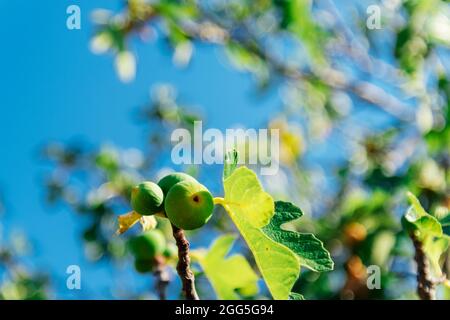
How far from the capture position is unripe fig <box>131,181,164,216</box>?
4.86 feet

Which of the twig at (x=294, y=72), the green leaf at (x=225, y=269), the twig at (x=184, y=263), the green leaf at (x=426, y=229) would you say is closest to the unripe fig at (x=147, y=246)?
the green leaf at (x=225, y=269)

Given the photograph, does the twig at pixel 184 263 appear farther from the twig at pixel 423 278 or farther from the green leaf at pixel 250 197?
the twig at pixel 423 278

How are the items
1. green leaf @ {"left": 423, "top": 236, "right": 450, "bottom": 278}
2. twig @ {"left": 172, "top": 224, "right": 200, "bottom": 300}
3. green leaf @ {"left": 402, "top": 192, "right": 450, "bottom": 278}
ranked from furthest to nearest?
green leaf @ {"left": 423, "top": 236, "right": 450, "bottom": 278}
green leaf @ {"left": 402, "top": 192, "right": 450, "bottom": 278}
twig @ {"left": 172, "top": 224, "right": 200, "bottom": 300}

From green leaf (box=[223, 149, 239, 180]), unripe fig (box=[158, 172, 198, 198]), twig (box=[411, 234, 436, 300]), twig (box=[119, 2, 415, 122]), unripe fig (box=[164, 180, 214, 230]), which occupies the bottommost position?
twig (box=[411, 234, 436, 300])

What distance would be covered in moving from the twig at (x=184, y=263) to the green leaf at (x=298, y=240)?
19 centimetres

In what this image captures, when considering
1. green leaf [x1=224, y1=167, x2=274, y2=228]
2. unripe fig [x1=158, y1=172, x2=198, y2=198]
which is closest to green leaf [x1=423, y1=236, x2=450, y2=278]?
green leaf [x1=224, y1=167, x2=274, y2=228]

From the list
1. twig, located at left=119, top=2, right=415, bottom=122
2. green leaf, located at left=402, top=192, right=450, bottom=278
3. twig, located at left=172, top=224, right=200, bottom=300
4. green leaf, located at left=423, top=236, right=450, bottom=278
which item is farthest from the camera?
twig, located at left=119, top=2, right=415, bottom=122

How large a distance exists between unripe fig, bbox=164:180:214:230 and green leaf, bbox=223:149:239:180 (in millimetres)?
62

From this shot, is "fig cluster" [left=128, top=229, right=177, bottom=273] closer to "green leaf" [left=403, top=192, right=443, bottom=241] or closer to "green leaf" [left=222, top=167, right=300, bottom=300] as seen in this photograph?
"green leaf" [left=222, top=167, right=300, bottom=300]

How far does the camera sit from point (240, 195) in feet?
4.78

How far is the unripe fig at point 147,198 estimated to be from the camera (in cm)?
148

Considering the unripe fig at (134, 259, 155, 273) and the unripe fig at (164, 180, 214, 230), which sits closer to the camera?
the unripe fig at (164, 180, 214, 230)

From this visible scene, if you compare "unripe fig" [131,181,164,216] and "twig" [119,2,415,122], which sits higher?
"twig" [119,2,415,122]
